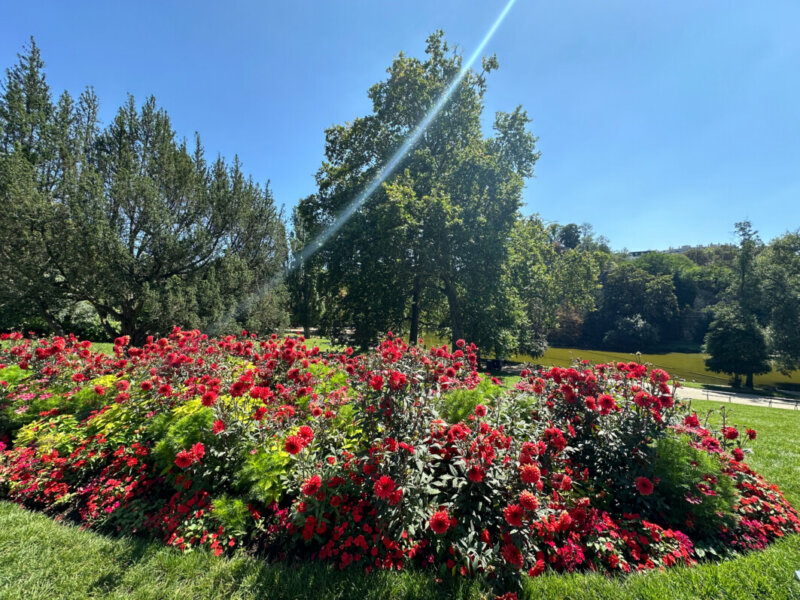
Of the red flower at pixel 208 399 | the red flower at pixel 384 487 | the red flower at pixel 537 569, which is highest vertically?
the red flower at pixel 208 399

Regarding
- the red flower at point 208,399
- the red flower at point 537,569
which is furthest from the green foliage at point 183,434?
the red flower at point 537,569

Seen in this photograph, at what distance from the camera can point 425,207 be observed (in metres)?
11.5

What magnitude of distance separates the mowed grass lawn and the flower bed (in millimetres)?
112

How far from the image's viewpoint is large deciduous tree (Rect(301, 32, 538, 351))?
11.8 metres

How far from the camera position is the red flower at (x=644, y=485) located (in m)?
2.42

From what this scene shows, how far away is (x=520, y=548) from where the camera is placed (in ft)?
6.52

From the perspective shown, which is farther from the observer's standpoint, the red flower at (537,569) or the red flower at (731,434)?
the red flower at (731,434)

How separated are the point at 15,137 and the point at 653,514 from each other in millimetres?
18479

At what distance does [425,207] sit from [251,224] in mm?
Result: 11203

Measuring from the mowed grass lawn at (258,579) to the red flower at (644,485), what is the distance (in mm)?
467

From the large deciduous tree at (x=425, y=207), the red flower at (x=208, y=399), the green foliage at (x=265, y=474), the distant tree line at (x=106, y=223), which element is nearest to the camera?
the green foliage at (x=265, y=474)

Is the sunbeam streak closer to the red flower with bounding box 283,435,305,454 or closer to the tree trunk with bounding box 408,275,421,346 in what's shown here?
the tree trunk with bounding box 408,275,421,346

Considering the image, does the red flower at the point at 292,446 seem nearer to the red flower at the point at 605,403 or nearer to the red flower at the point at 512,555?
the red flower at the point at 512,555

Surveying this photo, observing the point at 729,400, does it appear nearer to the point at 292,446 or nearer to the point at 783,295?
the point at 783,295
